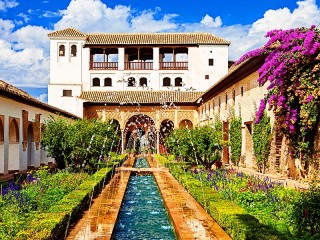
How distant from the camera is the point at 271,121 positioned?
17312mm

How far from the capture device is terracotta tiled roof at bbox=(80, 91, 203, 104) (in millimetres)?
37384

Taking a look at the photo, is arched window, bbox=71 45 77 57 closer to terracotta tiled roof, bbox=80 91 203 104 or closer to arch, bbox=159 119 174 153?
terracotta tiled roof, bbox=80 91 203 104

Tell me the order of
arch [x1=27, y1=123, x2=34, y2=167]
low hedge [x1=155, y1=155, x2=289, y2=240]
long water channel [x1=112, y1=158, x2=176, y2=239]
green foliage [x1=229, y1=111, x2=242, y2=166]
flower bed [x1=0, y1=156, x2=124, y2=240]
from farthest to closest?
green foliage [x1=229, y1=111, x2=242, y2=166]
arch [x1=27, y1=123, x2=34, y2=167]
long water channel [x1=112, y1=158, x2=176, y2=239]
flower bed [x1=0, y1=156, x2=124, y2=240]
low hedge [x1=155, y1=155, x2=289, y2=240]

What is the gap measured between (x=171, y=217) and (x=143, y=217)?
0.99 meters

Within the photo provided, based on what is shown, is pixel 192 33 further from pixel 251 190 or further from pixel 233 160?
pixel 251 190

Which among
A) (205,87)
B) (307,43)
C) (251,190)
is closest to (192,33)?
(205,87)

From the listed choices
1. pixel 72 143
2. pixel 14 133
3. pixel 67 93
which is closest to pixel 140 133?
pixel 67 93

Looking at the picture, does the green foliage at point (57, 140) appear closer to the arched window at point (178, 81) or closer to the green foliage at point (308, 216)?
the green foliage at point (308, 216)

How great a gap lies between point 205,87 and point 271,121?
22125 mm

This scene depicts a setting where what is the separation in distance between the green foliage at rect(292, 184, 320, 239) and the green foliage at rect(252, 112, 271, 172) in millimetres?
10619

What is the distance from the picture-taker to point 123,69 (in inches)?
1554

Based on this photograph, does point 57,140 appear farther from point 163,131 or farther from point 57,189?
point 163,131

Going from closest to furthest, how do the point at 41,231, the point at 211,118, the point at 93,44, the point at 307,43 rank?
the point at 41,231, the point at 307,43, the point at 211,118, the point at 93,44

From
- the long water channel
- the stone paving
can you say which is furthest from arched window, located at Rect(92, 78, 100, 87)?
the stone paving
